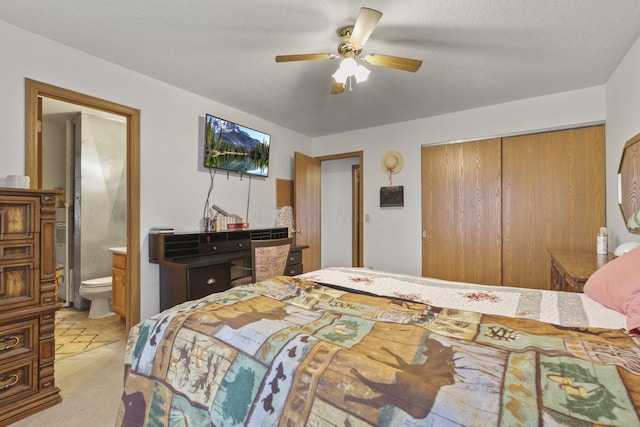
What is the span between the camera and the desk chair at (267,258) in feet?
7.88

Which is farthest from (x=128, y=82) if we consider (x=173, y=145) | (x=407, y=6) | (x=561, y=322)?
(x=561, y=322)

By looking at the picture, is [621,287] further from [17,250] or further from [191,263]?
[17,250]

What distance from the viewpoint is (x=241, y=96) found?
3162 millimetres

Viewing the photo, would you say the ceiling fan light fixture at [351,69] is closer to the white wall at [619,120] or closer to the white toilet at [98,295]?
the white wall at [619,120]

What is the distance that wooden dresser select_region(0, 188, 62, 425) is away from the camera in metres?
1.67

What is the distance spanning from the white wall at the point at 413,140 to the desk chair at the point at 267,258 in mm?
1944

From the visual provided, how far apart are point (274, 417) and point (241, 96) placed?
121 inches

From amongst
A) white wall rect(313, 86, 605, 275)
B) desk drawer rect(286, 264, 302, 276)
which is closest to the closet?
white wall rect(313, 86, 605, 275)

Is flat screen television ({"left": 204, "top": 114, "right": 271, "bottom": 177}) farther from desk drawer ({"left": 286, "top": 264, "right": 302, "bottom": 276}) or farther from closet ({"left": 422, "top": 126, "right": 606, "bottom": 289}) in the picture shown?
closet ({"left": 422, "top": 126, "right": 606, "bottom": 289})

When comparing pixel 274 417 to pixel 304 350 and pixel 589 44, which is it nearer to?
pixel 304 350

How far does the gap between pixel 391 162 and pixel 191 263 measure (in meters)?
2.87

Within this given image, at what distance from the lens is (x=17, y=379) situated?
5.68ft

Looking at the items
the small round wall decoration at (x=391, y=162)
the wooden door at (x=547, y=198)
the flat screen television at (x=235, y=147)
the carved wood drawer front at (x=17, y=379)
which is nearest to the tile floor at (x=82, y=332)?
the carved wood drawer front at (x=17, y=379)

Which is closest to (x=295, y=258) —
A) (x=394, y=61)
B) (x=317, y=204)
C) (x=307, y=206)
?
(x=307, y=206)
